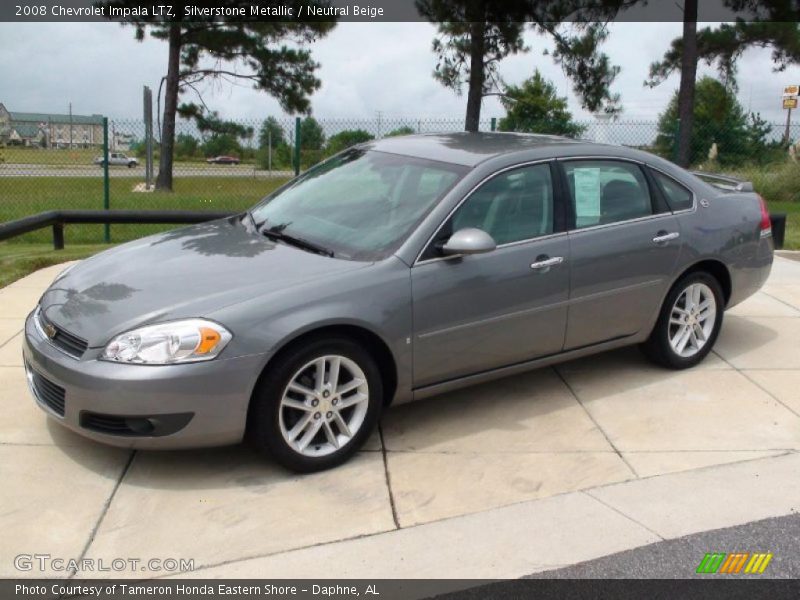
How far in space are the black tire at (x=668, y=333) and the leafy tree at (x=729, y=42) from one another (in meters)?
13.2

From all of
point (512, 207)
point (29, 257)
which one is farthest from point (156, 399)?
point (29, 257)

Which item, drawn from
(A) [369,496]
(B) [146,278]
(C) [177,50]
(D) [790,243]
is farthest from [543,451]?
(C) [177,50]

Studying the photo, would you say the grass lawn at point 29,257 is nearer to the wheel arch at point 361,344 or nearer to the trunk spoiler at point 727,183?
the wheel arch at point 361,344

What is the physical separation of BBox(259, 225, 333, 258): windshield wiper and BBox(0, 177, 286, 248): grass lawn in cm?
800

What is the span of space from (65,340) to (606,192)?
3277mm

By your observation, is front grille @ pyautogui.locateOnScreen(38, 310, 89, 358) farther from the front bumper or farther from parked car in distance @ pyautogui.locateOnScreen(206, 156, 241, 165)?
parked car in distance @ pyautogui.locateOnScreen(206, 156, 241, 165)

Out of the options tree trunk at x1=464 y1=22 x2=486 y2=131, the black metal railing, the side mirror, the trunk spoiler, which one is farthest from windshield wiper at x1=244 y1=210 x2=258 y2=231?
tree trunk at x1=464 y1=22 x2=486 y2=131

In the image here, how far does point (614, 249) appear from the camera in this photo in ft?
17.5

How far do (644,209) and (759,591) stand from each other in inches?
108

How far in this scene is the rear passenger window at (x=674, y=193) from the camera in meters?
5.73

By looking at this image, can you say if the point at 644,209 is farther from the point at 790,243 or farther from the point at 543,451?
the point at 790,243

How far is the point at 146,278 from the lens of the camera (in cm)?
449

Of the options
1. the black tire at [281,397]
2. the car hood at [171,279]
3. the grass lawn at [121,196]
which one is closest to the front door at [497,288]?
the black tire at [281,397]

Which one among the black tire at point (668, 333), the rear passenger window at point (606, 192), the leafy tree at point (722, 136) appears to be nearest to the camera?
the rear passenger window at point (606, 192)
